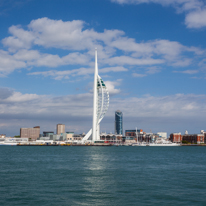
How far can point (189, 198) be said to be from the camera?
58.5 ft

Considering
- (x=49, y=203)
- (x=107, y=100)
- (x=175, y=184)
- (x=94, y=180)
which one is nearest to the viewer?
(x=49, y=203)

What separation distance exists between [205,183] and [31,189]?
1370 cm

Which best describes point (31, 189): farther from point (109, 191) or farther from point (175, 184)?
point (175, 184)

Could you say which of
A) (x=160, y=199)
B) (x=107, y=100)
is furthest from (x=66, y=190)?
(x=107, y=100)

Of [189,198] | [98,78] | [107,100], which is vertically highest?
[98,78]

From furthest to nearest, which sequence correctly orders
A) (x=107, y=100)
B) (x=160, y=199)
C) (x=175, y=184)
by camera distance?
1. (x=107, y=100)
2. (x=175, y=184)
3. (x=160, y=199)

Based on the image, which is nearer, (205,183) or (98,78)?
(205,183)

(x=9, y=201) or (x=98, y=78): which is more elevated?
(x=98, y=78)

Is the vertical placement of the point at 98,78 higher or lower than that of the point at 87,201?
higher

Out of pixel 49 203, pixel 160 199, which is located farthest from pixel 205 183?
pixel 49 203

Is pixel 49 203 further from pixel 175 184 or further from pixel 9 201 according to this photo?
pixel 175 184

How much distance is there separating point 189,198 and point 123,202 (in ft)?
14.3

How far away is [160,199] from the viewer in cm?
1744

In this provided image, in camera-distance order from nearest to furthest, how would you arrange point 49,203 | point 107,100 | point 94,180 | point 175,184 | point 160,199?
point 49,203
point 160,199
point 175,184
point 94,180
point 107,100
